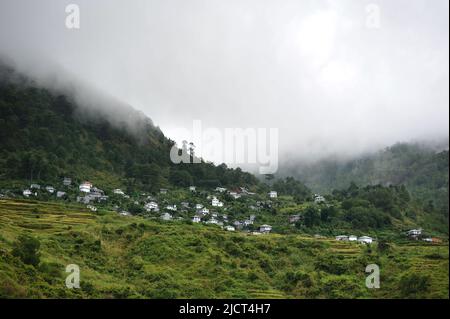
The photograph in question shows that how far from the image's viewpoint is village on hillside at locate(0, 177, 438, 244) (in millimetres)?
66812

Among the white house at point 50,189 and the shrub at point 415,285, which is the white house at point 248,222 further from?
the shrub at point 415,285

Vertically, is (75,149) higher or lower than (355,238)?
higher

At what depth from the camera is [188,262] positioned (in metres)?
46.6

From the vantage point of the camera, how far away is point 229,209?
257 feet

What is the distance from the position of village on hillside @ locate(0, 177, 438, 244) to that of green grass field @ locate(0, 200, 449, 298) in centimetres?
701

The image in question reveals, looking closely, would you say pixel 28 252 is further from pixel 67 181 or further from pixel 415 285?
pixel 67 181

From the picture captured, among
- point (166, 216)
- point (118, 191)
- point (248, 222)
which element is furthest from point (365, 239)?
point (118, 191)

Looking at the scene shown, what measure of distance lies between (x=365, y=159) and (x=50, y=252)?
99.6m

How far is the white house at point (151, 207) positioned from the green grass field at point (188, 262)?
479 inches

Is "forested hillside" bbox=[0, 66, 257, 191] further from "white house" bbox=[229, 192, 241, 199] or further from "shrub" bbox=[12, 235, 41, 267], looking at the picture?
"shrub" bbox=[12, 235, 41, 267]

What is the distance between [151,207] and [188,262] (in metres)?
26.7
